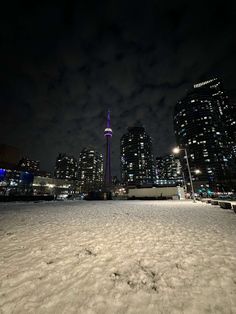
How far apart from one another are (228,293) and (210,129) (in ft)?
501

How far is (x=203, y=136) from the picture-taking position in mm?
129375

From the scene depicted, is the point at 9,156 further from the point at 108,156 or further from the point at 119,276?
the point at 119,276

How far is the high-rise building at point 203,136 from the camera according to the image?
11925cm

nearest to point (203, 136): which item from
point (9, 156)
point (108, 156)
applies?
point (108, 156)

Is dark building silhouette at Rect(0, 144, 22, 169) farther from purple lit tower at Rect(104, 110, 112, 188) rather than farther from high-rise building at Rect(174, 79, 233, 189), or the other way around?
high-rise building at Rect(174, 79, 233, 189)

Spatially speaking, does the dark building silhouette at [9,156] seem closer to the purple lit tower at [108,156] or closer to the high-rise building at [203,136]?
the purple lit tower at [108,156]

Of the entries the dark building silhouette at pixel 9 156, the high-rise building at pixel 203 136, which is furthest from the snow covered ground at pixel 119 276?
the high-rise building at pixel 203 136

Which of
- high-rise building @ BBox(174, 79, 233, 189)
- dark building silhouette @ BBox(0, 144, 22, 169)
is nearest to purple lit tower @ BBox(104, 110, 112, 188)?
dark building silhouette @ BBox(0, 144, 22, 169)

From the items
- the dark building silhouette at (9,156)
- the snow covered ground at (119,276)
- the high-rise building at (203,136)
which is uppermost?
the high-rise building at (203,136)

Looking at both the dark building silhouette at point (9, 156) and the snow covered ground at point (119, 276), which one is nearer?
the snow covered ground at point (119, 276)

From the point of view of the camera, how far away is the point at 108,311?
221 centimetres

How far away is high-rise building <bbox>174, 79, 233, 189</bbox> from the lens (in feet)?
391

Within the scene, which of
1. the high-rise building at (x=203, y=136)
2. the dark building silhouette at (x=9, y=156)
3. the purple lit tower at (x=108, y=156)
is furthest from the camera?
the high-rise building at (x=203, y=136)

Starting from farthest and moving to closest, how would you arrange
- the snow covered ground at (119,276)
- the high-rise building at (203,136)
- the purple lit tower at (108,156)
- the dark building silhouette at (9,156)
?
the high-rise building at (203,136), the purple lit tower at (108,156), the dark building silhouette at (9,156), the snow covered ground at (119,276)
